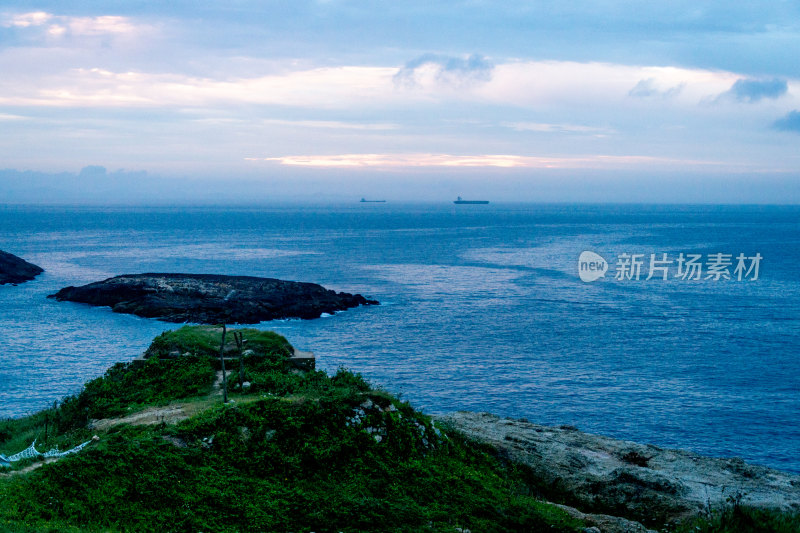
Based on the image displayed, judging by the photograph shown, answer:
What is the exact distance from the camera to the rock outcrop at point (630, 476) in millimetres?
17297

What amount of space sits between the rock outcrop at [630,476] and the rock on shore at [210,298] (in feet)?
136

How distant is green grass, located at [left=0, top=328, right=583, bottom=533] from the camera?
12742 millimetres

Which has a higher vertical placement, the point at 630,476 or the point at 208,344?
the point at 208,344

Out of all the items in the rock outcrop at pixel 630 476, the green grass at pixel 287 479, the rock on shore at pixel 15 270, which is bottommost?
the rock on shore at pixel 15 270

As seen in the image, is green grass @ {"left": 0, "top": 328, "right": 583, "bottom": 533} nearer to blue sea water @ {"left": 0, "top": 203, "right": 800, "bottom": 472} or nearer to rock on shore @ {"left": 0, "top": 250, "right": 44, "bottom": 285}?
blue sea water @ {"left": 0, "top": 203, "right": 800, "bottom": 472}

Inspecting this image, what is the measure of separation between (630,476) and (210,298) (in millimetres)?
55557

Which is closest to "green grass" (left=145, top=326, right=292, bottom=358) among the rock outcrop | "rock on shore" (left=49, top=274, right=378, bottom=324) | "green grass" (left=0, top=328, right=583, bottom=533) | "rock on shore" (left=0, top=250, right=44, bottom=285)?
"green grass" (left=0, top=328, right=583, bottom=533)

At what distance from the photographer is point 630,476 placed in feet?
60.8

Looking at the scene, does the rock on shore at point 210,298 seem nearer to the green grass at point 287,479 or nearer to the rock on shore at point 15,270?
the rock on shore at point 15,270

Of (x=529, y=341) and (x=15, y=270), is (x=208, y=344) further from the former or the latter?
(x=15, y=270)

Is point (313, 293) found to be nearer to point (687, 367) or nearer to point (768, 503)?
point (687, 367)

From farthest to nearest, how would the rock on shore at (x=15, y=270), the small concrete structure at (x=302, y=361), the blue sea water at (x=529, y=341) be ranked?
the rock on shore at (x=15, y=270) → the blue sea water at (x=529, y=341) → the small concrete structure at (x=302, y=361)

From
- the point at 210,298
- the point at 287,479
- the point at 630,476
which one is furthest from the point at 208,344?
the point at 210,298

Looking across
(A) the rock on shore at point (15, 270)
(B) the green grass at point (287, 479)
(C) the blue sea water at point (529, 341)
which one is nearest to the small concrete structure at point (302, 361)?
(B) the green grass at point (287, 479)
